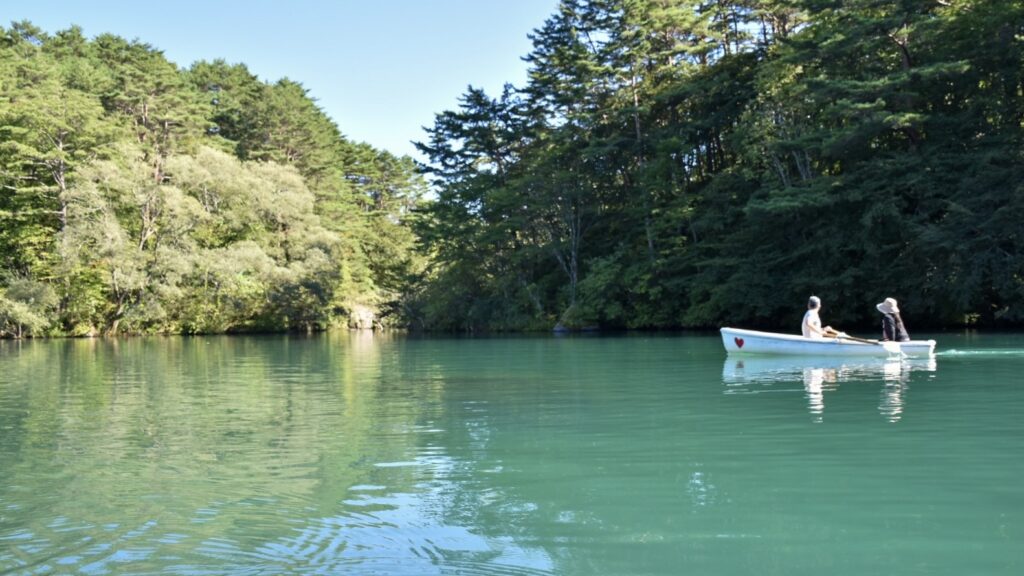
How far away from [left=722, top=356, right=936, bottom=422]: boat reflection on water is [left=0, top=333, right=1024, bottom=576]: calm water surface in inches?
5.5

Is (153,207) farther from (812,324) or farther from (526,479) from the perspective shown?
(526,479)

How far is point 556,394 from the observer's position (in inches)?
477

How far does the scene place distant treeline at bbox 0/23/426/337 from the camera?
127 feet

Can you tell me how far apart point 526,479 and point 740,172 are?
101ft

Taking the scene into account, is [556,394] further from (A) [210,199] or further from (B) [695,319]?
(A) [210,199]

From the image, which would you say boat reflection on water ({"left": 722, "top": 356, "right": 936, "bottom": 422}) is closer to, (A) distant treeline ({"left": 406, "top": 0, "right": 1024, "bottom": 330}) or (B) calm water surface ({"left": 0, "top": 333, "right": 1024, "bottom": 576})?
(B) calm water surface ({"left": 0, "top": 333, "right": 1024, "bottom": 576})

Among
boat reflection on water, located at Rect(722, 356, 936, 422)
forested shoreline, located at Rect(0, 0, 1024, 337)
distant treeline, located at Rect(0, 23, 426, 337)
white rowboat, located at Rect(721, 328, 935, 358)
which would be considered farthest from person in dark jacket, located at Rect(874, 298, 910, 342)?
distant treeline, located at Rect(0, 23, 426, 337)

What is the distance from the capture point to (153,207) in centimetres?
4066

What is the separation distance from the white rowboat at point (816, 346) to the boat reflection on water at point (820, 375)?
16 cm

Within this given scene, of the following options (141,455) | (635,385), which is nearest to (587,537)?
(141,455)

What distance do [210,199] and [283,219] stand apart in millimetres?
3808

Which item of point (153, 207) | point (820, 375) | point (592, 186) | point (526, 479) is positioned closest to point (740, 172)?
point (592, 186)

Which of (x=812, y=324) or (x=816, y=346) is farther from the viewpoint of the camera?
(x=812, y=324)

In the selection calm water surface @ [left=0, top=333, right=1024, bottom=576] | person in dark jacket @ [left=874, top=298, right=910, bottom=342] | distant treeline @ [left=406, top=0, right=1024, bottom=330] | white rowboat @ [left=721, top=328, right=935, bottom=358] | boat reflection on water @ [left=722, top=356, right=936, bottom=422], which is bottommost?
calm water surface @ [left=0, top=333, right=1024, bottom=576]
